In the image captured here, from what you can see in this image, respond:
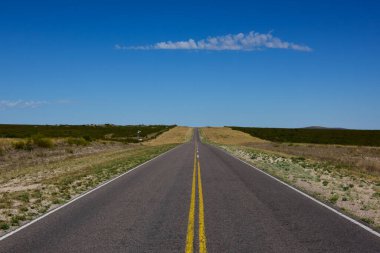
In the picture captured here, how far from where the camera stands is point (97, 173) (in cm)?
2261

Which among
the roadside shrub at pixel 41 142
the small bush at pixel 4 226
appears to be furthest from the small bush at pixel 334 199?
the roadside shrub at pixel 41 142

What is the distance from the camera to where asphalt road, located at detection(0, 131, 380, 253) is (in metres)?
7.71

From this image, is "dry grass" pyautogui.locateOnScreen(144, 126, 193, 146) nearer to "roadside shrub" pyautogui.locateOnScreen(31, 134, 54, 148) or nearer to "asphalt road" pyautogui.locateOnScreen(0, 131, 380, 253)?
"roadside shrub" pyautogui.locateOnScreen(31, 134, 54, 148)

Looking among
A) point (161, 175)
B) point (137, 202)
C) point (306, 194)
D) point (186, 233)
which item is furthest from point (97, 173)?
point (186, 233)

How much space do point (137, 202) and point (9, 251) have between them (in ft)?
17.5

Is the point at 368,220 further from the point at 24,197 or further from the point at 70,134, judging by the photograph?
the point at 70,134

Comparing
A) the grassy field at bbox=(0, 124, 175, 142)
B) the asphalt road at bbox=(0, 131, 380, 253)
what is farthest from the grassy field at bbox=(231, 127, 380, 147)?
the asphalt road at bbox=(0, 131, 380, 253)

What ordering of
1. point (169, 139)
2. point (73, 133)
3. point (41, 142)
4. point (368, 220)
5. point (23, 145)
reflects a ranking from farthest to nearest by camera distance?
point (169, 139), point (73, 133), point (41, 142), point (23, 145), point (368, 220)

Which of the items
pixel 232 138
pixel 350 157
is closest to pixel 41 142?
pixel 350 157

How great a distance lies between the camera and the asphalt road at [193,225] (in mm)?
7715

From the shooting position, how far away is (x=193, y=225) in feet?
30.6

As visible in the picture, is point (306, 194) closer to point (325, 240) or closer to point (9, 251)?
point (325, 240)

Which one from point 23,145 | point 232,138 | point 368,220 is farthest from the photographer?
point 232,138

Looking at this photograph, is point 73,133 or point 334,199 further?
point 73,133
